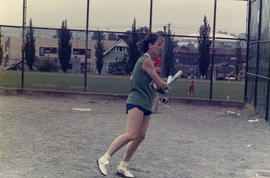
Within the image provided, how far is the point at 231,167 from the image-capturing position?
6371mm

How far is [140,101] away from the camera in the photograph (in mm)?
5449

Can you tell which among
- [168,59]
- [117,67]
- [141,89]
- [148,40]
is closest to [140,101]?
[141,89]

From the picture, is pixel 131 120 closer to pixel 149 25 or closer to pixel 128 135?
pixel 128 135

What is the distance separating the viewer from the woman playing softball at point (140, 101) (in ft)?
17.8

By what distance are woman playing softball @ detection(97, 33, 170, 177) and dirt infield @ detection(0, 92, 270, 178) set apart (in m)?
0.30

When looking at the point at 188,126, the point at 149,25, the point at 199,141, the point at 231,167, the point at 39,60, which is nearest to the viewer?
the point at 231,167

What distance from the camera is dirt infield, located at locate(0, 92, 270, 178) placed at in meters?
5.96

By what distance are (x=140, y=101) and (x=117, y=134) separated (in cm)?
344

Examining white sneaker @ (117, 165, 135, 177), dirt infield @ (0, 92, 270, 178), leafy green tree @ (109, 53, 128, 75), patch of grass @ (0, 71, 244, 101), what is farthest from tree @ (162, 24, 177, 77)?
white sneaker @ (117, 165, 135, 177)

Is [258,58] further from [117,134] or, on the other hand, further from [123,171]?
[123,171]

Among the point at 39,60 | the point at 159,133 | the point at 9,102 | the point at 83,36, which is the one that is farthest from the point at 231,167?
the point at 39,60

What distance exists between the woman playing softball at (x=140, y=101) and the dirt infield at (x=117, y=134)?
305mm

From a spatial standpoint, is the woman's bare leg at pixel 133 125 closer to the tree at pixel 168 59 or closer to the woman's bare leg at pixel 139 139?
Result: the woman's bare leg at pixel 139 139

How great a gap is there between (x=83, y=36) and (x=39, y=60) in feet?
98.8
